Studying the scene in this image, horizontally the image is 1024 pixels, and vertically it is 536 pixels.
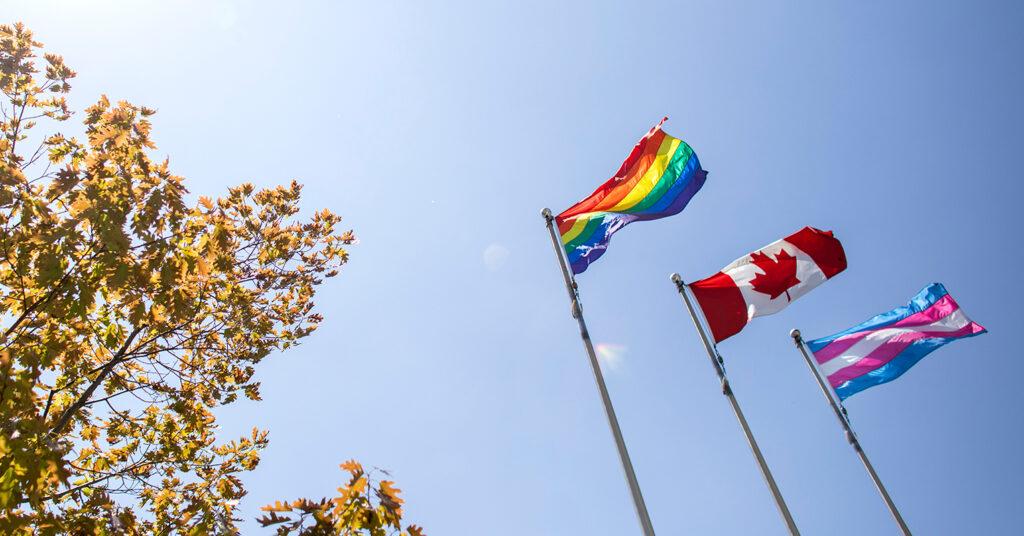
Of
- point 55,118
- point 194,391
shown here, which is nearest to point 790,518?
point 194,391

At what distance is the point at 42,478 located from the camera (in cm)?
416

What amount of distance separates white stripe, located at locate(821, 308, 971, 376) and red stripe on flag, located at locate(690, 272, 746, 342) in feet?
11.0

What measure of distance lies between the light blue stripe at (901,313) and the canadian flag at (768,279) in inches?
95.3

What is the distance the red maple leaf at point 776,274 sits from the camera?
10453 mm

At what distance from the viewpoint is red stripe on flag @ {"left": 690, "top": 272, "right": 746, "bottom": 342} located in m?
10.2

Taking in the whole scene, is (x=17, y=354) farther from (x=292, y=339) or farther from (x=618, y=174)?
(x=618, y=174)

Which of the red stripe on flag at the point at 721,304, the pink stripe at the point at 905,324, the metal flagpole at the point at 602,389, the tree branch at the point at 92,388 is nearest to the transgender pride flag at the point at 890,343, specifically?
the pink stripe at the point at 905,324

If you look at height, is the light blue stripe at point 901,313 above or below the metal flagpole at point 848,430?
above

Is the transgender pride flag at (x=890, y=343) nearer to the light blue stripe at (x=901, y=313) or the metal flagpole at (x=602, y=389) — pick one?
the light blue stripe at (x=901, y=313)

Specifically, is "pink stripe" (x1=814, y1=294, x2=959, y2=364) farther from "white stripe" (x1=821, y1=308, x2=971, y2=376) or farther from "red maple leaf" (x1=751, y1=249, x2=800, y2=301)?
"red maple leaf" (x1=751, y1=249, x2=800, y2=301)

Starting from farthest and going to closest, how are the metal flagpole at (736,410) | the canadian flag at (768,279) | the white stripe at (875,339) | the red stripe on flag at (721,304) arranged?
1. the white stripe at (875,339)
2. the canadian flag at (768,279)
3. the red stripe on flag at (721,304)
4. the metal flagpole at (736,410)

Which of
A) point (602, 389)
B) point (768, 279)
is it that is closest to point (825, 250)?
point (768, 279)

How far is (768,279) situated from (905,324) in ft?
14.2

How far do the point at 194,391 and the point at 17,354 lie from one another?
3242 millimetres
